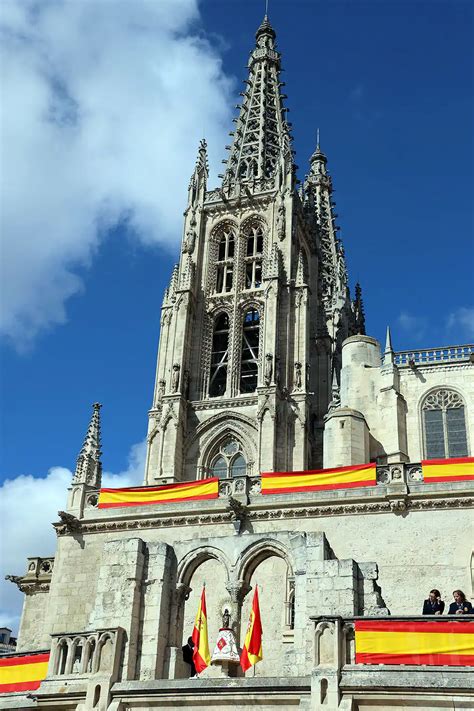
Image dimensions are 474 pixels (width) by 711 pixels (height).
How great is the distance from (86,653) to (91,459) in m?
16.5

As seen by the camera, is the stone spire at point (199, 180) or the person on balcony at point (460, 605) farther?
the stone spire at point (199, 180)

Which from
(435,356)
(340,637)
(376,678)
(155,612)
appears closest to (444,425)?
(435,356)

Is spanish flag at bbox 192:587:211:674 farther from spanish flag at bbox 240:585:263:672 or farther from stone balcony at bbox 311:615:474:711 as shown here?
stone balcony at bbox 311:615:474:711

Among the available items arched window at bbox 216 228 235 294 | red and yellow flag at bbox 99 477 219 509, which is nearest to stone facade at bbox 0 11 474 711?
arched window at bbox 216 228 235 294

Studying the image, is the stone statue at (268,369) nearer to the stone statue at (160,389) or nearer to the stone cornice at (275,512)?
the stone statue at (160,389)

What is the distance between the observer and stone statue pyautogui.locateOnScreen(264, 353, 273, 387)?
155 ft

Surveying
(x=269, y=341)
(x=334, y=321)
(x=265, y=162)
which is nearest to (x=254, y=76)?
(x=265, y=162)

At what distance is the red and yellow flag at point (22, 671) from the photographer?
17.9 m

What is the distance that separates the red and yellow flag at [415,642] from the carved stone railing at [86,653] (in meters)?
4.72

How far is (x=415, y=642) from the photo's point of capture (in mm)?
15000

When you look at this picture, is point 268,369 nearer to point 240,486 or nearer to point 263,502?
point 240,486

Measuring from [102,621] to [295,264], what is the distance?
3751 centimetres

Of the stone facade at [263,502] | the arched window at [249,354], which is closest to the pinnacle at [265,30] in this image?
the stone facade at [263,502]

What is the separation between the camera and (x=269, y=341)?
48844 mm
